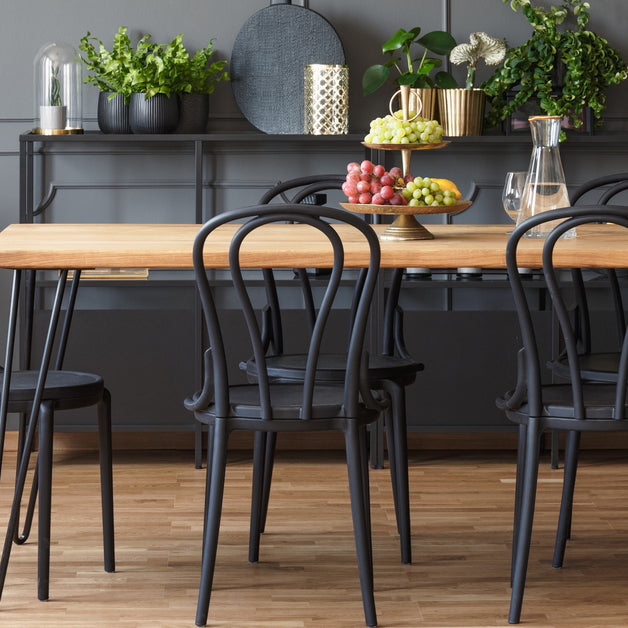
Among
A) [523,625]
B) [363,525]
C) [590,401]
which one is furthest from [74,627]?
[590,401]

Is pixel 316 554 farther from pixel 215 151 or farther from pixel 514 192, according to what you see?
pixel 215 151

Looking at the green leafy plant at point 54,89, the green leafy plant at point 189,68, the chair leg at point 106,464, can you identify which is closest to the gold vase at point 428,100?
the green leafy plant at point 189,68

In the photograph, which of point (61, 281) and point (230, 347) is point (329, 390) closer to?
point (61, 281)

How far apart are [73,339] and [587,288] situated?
1.91 m

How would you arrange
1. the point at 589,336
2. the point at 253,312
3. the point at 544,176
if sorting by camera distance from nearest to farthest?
the point at 253,312
the point at 544,176
the point at 589,336

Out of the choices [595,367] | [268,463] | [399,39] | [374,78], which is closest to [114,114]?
A: [374,78]

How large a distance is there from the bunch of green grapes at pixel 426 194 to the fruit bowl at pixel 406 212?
0.02 m

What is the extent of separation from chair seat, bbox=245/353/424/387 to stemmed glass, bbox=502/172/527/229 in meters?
0.47

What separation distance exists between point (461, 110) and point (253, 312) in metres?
1.77

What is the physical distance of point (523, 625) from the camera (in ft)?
7.50

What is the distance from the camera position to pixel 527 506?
88.0 inches

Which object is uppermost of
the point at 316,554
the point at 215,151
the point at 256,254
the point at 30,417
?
the point at 215,151

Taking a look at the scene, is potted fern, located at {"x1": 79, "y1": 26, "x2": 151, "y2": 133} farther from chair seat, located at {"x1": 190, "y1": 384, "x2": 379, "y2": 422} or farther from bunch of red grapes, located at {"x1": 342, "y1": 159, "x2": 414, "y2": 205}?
chair seat, located at {"x1": 190, "y1": 384, "x2": 379, "y2": 422}

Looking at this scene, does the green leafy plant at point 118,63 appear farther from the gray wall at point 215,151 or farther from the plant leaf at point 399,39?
the plant leaf at point 399,39
